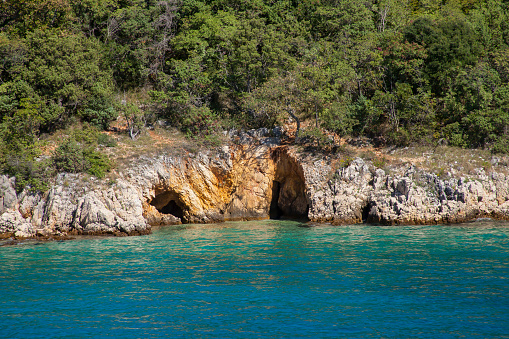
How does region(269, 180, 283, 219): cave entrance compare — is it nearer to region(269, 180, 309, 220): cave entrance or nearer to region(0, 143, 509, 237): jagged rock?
region(269, 180, 309, 220): cave entrance

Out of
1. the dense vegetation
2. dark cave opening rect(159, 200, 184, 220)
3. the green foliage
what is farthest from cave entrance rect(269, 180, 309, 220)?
the green foliage

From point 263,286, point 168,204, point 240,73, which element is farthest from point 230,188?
point 263,286

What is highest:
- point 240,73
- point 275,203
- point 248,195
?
point 240,73

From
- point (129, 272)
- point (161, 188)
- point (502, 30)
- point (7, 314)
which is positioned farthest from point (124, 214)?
point (502, 30)

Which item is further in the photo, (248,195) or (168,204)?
(168,204)

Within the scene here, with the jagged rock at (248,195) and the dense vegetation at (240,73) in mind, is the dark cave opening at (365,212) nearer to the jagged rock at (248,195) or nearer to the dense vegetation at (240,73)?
the jagged rock at (248,195)

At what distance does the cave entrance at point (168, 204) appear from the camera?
128 feet

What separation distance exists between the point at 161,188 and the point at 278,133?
12.2 m

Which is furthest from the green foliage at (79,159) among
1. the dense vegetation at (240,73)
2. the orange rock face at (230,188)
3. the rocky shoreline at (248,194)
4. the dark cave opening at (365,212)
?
the dark cave opening at (365,212)

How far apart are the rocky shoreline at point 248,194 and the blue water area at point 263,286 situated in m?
3.03

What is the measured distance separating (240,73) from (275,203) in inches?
540

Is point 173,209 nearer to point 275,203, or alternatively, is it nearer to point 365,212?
point 275,203

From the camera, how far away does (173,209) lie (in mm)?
40500

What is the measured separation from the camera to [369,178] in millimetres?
36656
